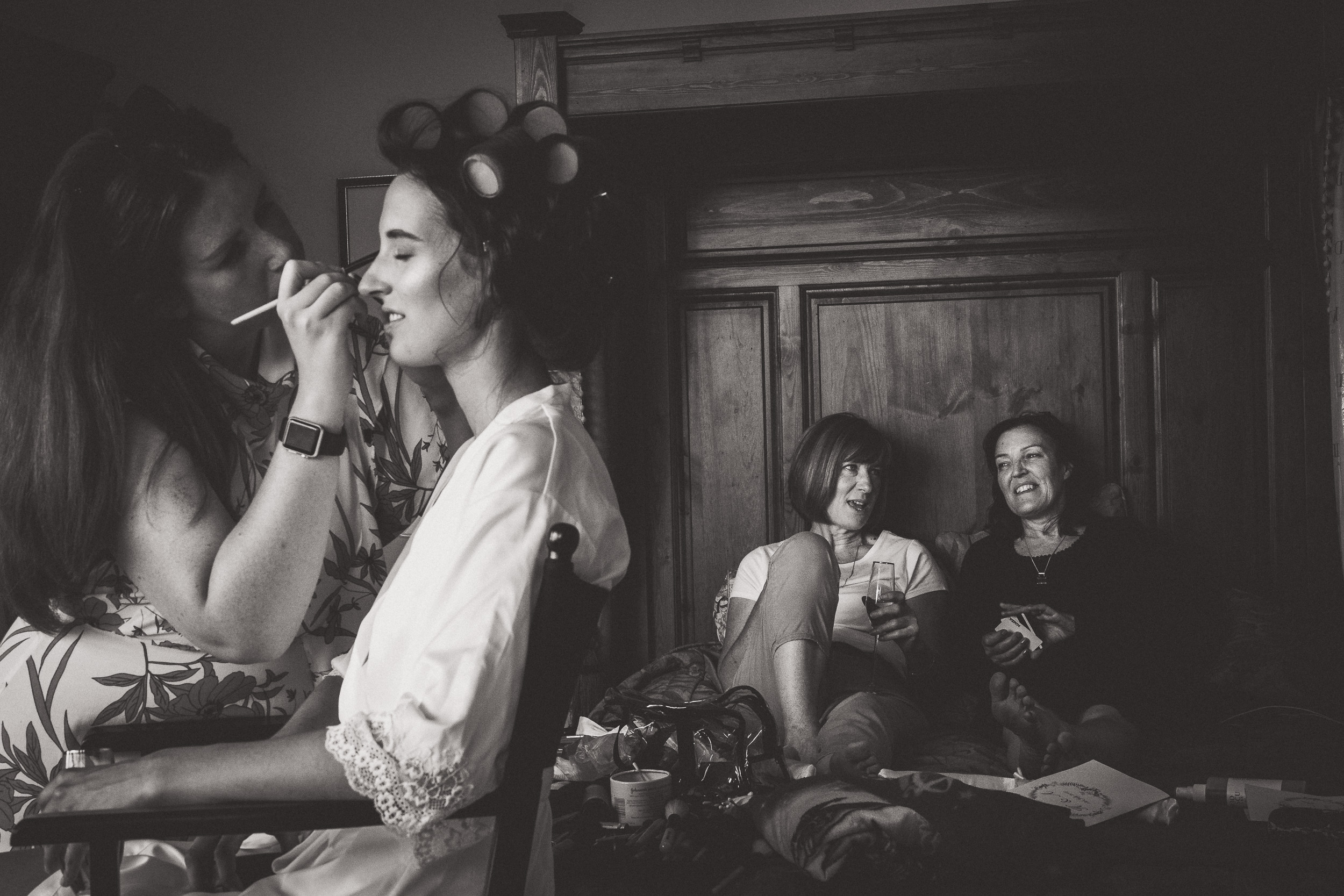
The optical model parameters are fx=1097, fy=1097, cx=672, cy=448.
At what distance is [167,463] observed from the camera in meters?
1.35

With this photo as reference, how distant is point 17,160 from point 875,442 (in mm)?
2689

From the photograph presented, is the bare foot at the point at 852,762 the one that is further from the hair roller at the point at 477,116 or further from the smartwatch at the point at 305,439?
the hair roller at the point at 477,116

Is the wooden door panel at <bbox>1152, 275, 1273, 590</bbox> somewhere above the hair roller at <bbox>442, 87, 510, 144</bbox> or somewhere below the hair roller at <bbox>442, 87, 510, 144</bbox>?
below

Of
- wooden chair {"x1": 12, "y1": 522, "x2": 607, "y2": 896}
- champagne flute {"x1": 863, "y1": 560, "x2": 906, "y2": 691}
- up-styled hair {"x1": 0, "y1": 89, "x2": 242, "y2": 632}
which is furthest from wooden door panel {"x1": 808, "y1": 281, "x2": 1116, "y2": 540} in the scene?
wooden chair {"x1": 12, "y1": 522, "x2": 607, "y2": 896}

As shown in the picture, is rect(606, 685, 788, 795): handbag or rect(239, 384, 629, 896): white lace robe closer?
rect(239, 384, 629, 896): white lace robe

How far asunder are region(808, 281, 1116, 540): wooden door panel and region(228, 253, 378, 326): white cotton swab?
233cm

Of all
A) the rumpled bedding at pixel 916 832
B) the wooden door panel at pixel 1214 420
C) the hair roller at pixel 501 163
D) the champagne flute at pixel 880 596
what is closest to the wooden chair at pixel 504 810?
the hair roller at pixel 501 163

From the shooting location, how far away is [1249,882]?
5.43 ft

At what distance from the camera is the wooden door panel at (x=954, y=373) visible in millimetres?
3582

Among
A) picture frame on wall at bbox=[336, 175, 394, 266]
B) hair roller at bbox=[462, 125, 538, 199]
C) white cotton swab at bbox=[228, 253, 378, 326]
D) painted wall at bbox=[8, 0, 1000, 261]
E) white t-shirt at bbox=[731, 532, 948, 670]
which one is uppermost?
A: painted wall at bbox=[8, 0, 1000, 261]

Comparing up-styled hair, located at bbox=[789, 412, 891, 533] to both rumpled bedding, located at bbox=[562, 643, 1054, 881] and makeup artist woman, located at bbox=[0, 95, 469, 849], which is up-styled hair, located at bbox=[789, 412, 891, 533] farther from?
makeup artist woman, located at bbox=[0, 95, 469, 849]

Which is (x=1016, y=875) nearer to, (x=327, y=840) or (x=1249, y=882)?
(x=1249, y=882)

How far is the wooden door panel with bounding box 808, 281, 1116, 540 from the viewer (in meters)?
3.58

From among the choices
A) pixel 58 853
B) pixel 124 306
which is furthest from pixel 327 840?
pixel 124 306
